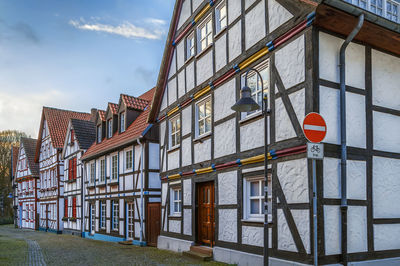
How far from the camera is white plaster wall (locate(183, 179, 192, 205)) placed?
13341 millimetres

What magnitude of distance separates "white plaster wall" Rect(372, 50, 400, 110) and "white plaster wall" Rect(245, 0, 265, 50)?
8.74 feet

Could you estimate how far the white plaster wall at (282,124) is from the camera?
8.50m

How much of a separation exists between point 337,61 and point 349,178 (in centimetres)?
245

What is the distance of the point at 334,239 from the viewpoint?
25.6 ft

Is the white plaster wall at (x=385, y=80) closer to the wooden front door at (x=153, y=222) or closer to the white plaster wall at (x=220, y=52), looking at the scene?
the white plaster wall at (x=220, y=52)

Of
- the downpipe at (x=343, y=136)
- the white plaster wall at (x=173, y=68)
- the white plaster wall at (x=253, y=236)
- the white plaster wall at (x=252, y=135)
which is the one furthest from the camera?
the white plaster wall at (x=173, y=68)

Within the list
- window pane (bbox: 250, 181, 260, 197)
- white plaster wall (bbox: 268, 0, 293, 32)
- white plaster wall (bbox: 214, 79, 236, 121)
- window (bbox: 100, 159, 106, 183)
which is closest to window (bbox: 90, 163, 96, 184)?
window (bbox: 100, 159, 106, 183)

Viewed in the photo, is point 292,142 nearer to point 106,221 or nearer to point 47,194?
point 106,221

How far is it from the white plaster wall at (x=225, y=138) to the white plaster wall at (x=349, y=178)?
320cm

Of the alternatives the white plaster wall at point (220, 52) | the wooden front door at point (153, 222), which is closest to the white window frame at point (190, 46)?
the white plaster wall at point (220, 52)

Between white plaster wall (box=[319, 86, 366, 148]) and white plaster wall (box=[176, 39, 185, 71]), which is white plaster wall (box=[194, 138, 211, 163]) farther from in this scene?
white plaster wall (box=[319, 86, 366, 148])

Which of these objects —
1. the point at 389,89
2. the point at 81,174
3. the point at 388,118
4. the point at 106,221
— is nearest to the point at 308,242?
the point at 388,118

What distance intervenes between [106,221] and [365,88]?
16.5 metres

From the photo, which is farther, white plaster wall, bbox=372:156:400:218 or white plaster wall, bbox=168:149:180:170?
white plaster wall, bbox=168:149:180:170
